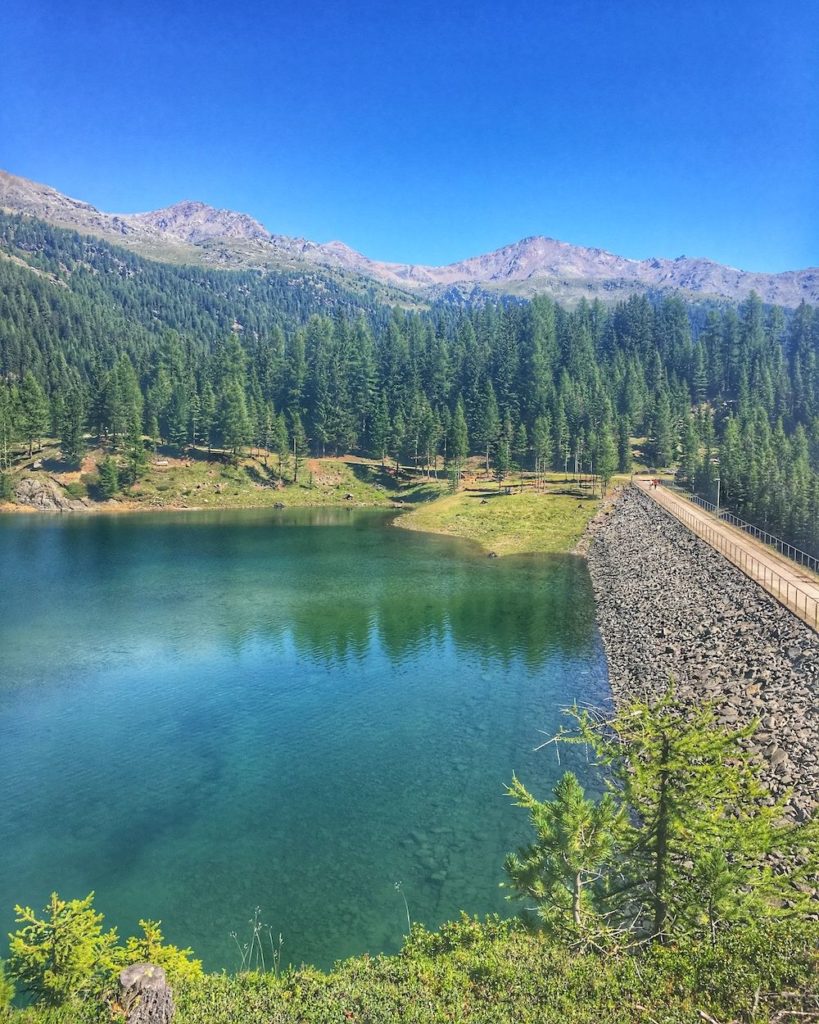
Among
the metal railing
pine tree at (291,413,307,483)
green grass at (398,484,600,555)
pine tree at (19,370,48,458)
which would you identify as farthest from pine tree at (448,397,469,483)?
pine tree at (19,370,48,458)

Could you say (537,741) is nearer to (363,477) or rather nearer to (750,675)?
(750,675)

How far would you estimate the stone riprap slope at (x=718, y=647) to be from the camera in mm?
28922

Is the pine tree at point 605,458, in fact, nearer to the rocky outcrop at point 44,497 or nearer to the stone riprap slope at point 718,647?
the stone riprap slope at point 718,647

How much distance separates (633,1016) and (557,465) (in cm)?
13587

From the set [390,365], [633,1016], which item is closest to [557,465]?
[390,365]

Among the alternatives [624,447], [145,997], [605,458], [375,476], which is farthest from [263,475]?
[145,997]

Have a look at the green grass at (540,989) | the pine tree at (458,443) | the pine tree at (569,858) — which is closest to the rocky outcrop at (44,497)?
the pine tree at (458,443)

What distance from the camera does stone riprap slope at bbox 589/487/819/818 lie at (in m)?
28.9

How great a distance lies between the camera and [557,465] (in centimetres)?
14288

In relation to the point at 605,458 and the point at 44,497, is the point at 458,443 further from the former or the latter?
the point at 44,497

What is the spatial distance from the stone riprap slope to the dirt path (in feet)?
2.86

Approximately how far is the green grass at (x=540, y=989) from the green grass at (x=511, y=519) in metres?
73.4

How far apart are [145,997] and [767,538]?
70649 millimetres

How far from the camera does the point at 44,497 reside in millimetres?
118625
